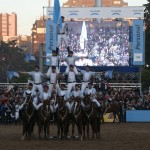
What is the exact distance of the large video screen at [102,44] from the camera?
5306 centimetres

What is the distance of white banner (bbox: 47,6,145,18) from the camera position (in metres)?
55.7

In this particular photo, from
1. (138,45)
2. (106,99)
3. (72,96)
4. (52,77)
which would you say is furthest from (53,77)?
(138,45)

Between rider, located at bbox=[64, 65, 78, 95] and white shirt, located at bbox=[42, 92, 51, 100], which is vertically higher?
rider, located at bbox=[64, 65, 78, 95]

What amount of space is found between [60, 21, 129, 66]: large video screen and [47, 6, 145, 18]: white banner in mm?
2462

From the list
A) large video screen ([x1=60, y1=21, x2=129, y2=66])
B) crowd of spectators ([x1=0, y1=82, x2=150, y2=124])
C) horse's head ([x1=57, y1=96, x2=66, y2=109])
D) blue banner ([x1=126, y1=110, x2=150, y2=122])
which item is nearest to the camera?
horse's head ([x1=57, y1=96, x2=66, y2=109])

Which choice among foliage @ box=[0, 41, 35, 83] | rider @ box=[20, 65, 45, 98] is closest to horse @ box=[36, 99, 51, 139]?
rider @ box=[20, 65, 45, 98]

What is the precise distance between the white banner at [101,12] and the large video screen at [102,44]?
2.46m

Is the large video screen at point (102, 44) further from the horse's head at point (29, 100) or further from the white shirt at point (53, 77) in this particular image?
the horse's head at point (29, 100)

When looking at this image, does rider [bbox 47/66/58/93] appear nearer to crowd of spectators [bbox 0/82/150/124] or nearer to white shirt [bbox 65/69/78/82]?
white shirt [bbox 65/69/78/82]

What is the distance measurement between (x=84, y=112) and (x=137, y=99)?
75.7 feet

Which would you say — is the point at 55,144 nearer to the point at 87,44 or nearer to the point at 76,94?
the point at 76,94

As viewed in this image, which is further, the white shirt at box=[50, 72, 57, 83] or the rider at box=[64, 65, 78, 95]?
the rider at box=[64, 65, 78, 95]

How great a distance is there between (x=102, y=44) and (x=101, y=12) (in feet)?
12.7

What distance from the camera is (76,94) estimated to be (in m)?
27.9
